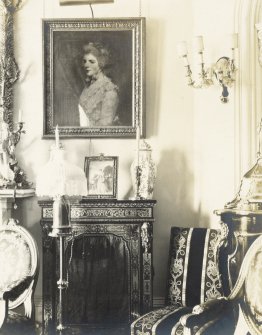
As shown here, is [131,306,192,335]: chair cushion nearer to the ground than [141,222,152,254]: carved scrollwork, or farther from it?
nearer to the ground

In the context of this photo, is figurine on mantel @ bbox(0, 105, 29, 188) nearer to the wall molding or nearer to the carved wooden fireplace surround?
the carved wooden fireplace surround

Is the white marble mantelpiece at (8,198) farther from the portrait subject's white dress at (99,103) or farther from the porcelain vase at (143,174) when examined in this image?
the porcelain vase at (143,174)

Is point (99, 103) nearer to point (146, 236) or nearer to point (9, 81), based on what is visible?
point (9, 81)

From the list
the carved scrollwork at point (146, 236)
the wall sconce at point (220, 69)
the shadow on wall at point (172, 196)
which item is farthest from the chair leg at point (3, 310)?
the wall sconce at point (220, 69)

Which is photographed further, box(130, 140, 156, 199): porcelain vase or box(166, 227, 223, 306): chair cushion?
box(130, 140, 156, 199): porcelain vase

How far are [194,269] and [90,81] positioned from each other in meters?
1.88

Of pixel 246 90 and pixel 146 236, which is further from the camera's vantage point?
pixel 146 236

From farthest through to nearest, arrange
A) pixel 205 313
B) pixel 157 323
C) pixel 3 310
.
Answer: pixel 3 310 < pixel 157 323 < pixel 205 313

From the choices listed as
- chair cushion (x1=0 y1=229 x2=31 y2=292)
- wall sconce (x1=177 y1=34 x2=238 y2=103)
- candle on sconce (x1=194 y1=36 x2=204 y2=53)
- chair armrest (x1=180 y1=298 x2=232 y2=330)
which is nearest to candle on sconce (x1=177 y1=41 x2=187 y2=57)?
wall sconce (x1=177 y1=34 x2=238 y2=103)

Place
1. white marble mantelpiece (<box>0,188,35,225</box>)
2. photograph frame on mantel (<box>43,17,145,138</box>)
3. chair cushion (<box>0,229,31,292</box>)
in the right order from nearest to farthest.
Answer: chair cushion (<box>0,229,31,292</box>) → white marble mantelpiece (<box>0,188,35,225</box>) → photograph frame on mantel (<box>43,17,145,138</box>)

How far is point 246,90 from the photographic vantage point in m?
4.02

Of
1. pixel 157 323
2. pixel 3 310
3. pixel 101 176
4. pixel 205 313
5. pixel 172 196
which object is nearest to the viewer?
pixel 205 313

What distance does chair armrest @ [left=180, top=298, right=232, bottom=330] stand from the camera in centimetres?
285

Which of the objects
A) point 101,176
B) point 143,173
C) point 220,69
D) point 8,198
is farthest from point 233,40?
point 8,198
